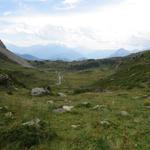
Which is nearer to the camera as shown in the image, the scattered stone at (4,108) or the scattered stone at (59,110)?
the scattered stone at (59,110)

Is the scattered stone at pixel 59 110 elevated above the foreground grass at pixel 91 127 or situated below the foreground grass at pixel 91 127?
above

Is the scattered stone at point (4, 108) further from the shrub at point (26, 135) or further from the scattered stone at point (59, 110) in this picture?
the shrub at point (26, 135)

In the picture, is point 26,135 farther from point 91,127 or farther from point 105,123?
point 105,123

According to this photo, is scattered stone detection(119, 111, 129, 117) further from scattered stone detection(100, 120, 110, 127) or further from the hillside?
the hillside

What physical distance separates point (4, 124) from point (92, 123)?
4.69 metres

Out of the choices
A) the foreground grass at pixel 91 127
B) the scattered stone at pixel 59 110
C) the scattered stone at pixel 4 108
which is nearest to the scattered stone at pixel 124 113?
the foreground grass at pixel 91 127

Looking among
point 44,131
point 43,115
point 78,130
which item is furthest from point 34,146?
point 43,115

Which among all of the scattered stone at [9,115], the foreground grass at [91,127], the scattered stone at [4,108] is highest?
the scattered stone at [4,108]

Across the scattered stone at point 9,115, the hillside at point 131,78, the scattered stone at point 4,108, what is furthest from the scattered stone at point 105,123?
the hillside at point 131,78

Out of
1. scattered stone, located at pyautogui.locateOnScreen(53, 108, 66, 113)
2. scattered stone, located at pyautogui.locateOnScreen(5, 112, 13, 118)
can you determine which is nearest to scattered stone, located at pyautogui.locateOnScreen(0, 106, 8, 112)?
A: scattered stone, located at pyautogui.locateOnScreen(5, 112, 13, 118)

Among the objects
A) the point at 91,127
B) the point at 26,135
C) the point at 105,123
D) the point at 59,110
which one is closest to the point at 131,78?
the point at 59,110

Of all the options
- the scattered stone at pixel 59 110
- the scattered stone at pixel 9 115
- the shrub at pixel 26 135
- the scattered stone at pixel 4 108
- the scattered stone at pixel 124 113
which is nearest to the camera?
the shrub at pixel 26 135

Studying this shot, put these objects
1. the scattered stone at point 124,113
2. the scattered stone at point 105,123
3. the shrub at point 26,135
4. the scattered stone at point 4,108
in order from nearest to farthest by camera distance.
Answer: the shrub at point 26,135
the scattered stone at point 105,123
the scattered stone at point 124,113
the scattered stone at point 4,108

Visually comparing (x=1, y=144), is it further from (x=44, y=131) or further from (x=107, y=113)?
(x=107, y=113)
